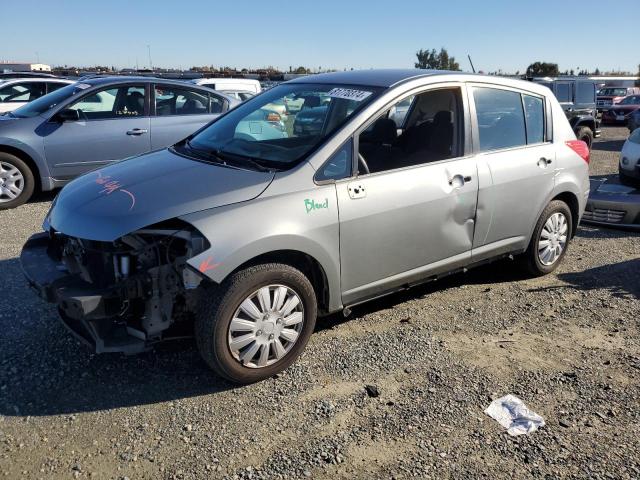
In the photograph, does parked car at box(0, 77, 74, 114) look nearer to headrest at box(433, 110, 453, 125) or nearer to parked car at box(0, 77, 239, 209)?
parked car at box(0, 77, 239, 209)

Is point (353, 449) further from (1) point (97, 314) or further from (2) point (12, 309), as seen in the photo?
(2) point (12, 309)

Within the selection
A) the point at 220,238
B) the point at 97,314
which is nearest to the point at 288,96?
the point at 220,238

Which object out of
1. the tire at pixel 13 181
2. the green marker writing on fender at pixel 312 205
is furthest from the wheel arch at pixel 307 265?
the tire at pixel 13 181

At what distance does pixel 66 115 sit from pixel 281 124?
14.4 ft

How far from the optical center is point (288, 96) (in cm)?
439

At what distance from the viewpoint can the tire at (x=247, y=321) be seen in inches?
123

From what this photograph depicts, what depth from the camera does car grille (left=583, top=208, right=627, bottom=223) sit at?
22.7 ft

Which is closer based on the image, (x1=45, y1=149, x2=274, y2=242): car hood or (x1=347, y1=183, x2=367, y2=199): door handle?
(x1=45, y1=149, x2=274, y2=242): car hood

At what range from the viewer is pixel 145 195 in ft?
10.8

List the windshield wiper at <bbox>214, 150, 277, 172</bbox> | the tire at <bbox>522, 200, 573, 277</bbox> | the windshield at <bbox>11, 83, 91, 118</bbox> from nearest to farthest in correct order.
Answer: the windshield wiper at <bbox>214, 150, 277, 172</bbox> < the tire at <bbox>522, 200, 573, 277</bbox> < the windshield at <bbox>11, 83, 91, 118</bbox>

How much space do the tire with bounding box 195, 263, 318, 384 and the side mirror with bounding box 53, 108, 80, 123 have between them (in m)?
5.20

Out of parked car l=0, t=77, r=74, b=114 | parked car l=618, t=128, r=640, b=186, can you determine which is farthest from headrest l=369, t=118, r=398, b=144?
parked car l=0, t=77, r=74, b=114

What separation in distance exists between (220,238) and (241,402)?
38.2 inches

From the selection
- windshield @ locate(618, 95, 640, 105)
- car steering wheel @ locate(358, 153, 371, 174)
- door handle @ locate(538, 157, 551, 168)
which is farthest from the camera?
windshield @ locate(618, 95, 640, 105)
